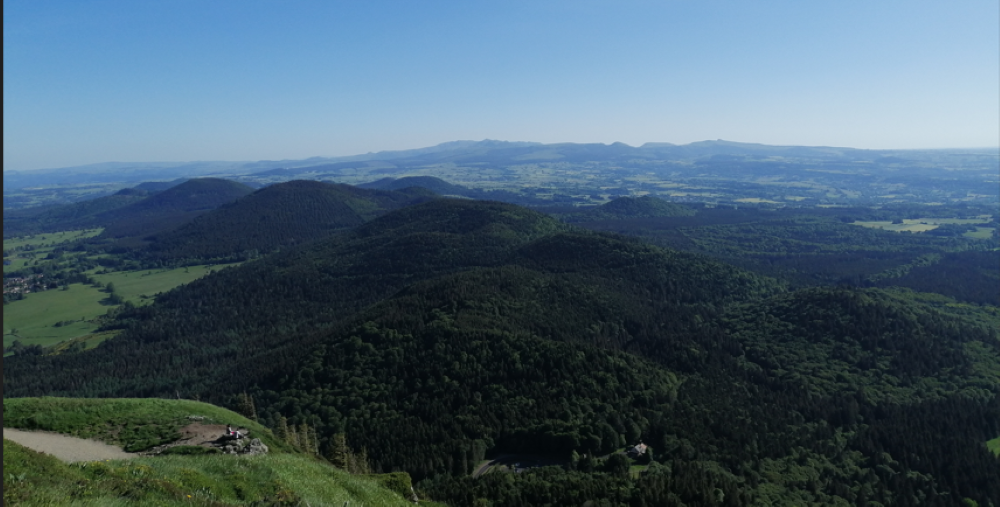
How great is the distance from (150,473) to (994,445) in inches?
5476

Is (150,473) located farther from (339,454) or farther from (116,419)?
(339,454)

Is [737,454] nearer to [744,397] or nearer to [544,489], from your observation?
[744,397]

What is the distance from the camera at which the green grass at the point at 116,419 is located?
5106cm

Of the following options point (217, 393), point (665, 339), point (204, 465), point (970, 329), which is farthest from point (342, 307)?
point (970, 329)

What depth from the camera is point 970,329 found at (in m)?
144

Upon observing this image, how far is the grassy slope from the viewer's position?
938 inches

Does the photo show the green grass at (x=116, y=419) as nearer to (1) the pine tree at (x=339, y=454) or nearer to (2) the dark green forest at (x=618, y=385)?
(1) the pine tree at (x=339, y=454)

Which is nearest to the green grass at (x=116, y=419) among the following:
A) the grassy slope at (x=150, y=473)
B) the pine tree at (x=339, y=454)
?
the grassy slope at (x=150, y=473)

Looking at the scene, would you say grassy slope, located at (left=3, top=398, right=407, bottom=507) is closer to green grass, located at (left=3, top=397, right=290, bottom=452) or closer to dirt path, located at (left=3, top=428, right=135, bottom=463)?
green grass, located at (left=3, top=397, right=290, bottom=452)

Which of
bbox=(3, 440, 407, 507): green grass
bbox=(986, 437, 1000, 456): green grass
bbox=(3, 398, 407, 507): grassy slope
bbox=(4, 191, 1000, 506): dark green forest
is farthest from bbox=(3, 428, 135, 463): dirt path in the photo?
bbox=(986, 437, 1000, 456): green grass

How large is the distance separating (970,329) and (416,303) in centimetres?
15241

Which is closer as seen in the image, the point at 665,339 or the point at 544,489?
the point at 544,489

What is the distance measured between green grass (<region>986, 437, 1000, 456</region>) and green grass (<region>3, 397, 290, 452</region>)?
415 ft

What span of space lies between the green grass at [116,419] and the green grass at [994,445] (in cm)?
12648
